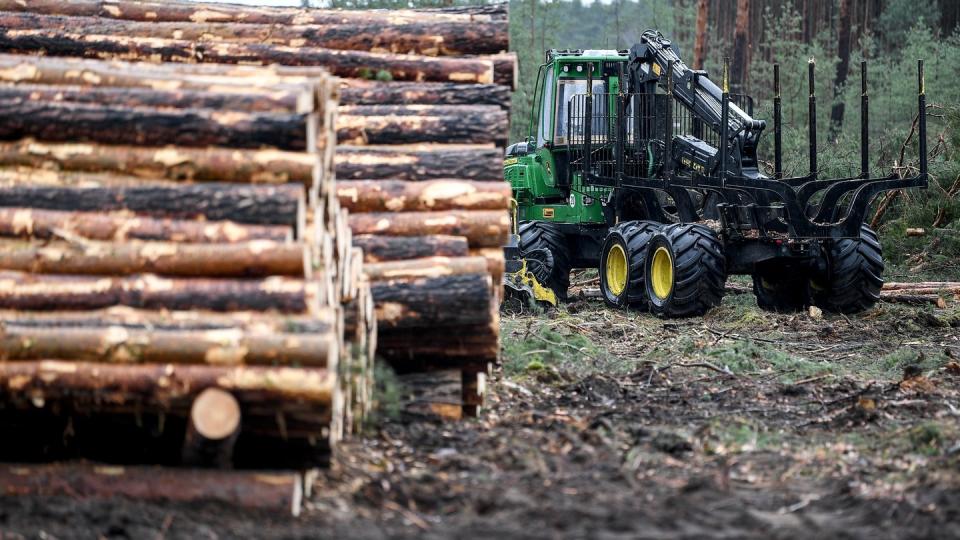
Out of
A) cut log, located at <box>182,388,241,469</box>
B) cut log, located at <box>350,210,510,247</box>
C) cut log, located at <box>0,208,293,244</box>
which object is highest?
cut log, located at <box>0,208,293,244</box>

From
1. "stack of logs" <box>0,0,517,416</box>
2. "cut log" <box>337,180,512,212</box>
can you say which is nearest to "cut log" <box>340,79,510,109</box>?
"stack of logs" <box>0,0,517,416</box>

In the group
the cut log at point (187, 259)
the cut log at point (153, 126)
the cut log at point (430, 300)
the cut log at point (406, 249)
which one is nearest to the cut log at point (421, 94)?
the cut log at point (406, 249)

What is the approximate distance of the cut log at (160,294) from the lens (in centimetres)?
590

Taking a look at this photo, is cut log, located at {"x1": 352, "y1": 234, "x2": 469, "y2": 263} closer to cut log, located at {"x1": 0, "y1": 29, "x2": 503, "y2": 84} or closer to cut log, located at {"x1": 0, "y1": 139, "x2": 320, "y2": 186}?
cut log, located at {"x1": 0, "y1": 139, "x2": 320, "y2": 186}

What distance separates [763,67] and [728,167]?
2350cm

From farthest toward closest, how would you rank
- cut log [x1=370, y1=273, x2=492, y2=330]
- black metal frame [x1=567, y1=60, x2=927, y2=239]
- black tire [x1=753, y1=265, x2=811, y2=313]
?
black tire [x1=753, y1=265, x2=811, y2=313], black metal frame [x1=567, y1=60, x2=927, y2=239], cut log [x1=370, y1=273, x2=492, y2=330]

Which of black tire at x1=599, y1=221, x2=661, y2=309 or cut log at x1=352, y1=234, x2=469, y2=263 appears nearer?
cut log at x1=352, y1=234, x2=469, y2=263

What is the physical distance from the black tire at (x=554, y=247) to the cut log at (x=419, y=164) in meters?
7.99

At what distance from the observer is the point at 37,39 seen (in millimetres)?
9938

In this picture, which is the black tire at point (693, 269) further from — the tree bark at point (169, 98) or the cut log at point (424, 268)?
the tree bark at point (169, 98)

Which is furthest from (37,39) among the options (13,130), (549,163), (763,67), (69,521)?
(763,67)

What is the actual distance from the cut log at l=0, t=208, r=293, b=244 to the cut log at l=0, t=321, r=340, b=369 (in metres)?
0.55

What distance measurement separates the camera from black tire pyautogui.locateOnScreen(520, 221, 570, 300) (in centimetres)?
1691

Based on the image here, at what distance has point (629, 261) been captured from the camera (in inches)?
595
